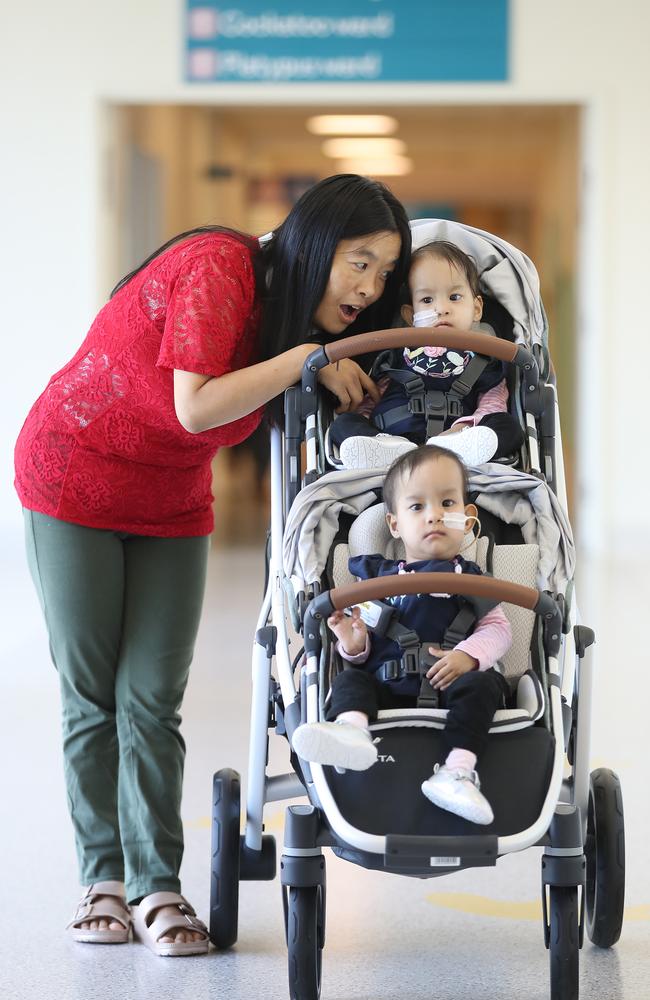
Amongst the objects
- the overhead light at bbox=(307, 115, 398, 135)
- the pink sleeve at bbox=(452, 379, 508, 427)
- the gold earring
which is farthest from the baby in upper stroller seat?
the overhead light at bbox=(307, 115, 398, 135)

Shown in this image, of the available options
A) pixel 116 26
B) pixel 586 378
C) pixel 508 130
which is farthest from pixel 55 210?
pixel 508 130

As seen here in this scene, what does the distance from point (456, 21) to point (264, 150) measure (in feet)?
19.5

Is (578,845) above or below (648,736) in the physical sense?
above

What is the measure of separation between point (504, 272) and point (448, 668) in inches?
36.9

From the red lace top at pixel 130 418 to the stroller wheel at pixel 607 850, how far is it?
2.92 ft

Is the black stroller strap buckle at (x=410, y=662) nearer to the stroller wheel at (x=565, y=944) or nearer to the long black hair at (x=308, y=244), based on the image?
the stroller wheel at (x=565, y=944)

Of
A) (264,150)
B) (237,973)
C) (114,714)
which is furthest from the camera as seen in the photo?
(264,150)

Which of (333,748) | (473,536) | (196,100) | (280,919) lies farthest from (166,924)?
(196,100)

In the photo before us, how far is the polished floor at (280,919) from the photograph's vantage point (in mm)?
2119

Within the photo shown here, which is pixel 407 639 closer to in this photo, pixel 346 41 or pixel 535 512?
pixel 535 512

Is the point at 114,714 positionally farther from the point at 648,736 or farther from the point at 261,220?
the point at 261,220

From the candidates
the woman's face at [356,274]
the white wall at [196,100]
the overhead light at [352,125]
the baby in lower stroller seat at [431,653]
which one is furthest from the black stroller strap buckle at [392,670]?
the overhead light at [352,125]

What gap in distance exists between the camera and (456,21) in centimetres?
725

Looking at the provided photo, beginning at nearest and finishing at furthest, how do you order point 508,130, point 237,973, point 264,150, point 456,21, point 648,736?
1. point 237,973
2. point 648,736
3. point 456,21
4. point 508,130
5. point 264,150
